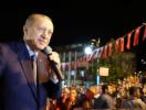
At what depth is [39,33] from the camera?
8.93 feet

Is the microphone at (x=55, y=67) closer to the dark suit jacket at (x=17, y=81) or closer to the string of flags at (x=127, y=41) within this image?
the dark suit jacket at (x=17, y=81)

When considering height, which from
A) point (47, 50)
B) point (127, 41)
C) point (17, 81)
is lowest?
point (17, 81)

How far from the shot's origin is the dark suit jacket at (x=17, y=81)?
2.75m

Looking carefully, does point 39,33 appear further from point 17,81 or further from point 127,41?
point 127,41

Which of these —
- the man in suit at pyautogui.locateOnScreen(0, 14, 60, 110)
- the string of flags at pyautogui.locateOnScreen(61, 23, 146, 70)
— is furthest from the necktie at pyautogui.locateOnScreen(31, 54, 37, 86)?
the string of flags at pyautogui.locateOnScreen(61, 23, 146, 70)

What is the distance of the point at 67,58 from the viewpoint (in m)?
51.3

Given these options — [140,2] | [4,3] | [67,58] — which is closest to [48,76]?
[4,3]

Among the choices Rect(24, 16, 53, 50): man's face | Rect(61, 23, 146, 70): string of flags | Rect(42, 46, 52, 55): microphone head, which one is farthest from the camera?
Rect(61, 23, 146, 70): string of flags

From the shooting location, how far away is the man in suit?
274cm

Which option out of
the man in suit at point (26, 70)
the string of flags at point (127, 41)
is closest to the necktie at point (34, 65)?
the man in suit at point (26, 70)

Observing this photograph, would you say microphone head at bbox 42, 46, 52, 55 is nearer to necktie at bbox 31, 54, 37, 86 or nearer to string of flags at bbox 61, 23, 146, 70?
necktie at bbox 31, 54, 37, 86

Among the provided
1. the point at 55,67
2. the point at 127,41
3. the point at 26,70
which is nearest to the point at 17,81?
the point at 26,70

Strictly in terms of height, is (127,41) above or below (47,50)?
above

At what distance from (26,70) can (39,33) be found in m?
0.23
